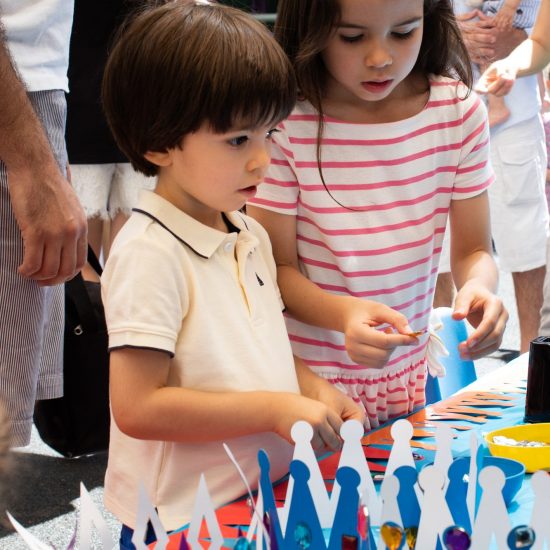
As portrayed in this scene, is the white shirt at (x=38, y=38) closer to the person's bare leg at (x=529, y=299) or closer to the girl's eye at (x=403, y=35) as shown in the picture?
the girl's eye at (x=403, y=35)

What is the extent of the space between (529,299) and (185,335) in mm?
2435

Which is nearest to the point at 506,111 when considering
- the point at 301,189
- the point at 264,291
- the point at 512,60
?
the point at 512,60

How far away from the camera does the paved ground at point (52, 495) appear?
2328 millimetres

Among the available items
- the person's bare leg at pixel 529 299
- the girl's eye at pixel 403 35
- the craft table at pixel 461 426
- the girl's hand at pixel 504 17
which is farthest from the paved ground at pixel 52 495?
the girl's hand at pixel 504 17

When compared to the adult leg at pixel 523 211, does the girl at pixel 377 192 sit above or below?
above

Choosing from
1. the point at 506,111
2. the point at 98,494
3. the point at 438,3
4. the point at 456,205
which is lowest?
the point at 98,494

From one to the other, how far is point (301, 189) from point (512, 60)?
1600 millimetres

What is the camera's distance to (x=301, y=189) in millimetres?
1436

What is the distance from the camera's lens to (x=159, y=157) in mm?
1153

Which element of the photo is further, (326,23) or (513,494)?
(326,23)

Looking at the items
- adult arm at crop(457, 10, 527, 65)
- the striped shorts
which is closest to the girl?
the striped shorts

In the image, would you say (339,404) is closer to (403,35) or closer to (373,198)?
(373,198)

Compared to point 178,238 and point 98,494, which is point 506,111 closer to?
point 98,494

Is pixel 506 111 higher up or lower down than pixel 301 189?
lower down
